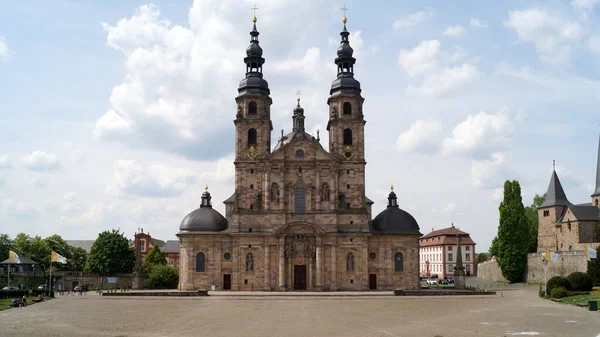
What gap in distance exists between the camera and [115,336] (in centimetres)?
2817

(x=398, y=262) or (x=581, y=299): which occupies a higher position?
(x=398, y=262)

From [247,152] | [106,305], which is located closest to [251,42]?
[247,152]

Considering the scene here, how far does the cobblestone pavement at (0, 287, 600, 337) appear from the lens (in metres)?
29.5

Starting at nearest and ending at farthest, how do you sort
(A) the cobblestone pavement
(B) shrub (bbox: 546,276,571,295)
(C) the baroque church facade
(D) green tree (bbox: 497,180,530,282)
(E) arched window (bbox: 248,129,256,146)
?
(A) the cobblestone pavement
(B) shrub (bbox: 546,276,571,295)
(E) arched window (bbox: 248,129,256,146)
(C) the baroque church facade
(D) green tree (bbox: 497,180,530,282)

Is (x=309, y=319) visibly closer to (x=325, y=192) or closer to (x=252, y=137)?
(x=325, y=192)

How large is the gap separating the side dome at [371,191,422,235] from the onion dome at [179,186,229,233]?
17683 mm

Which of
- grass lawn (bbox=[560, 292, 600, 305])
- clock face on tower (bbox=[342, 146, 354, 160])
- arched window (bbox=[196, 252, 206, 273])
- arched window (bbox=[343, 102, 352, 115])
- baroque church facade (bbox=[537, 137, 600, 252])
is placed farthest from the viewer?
baroque church facade (bbox=[537, 137, 600, 252])

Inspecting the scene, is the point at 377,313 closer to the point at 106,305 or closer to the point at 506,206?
the point at 106,305

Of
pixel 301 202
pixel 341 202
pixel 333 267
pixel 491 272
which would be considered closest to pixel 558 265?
pixel 491 272

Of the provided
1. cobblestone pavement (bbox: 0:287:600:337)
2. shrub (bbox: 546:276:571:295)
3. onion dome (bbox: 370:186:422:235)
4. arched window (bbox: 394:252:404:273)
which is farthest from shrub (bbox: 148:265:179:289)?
shrub (bbox: 546:276:571:295)

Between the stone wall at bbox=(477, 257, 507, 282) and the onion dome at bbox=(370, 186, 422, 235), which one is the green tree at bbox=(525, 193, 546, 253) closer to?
the stone wall at bbox=(477, 257, 507, 282)

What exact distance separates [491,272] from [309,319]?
6572 cm

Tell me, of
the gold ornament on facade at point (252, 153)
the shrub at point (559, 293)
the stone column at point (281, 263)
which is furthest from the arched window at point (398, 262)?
the gold ornament on facade at point (252, 153)

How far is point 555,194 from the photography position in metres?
89.0
